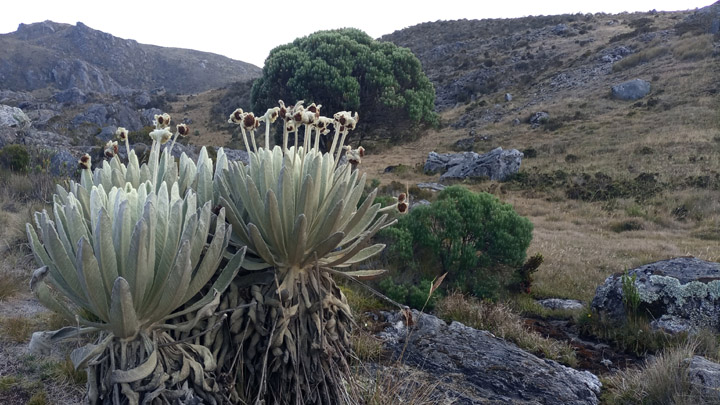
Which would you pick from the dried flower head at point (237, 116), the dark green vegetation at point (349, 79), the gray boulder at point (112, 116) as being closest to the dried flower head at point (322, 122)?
the dried flower head at point (237, 116)

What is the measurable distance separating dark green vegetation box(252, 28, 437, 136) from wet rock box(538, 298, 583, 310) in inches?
473

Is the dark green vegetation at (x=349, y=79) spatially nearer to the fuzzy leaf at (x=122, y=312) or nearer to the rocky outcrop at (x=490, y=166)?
the rocky outcrop at (x=490, y=166)

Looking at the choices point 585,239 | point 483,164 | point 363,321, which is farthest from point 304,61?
point 363,321

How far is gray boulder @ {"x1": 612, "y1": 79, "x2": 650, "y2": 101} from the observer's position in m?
25.7

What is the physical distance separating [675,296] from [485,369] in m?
2.95

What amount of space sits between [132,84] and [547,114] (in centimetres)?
6923

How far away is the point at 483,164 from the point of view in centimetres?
1802

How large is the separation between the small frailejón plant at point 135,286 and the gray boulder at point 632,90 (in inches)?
1166

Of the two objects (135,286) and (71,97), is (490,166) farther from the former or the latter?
(71,97)

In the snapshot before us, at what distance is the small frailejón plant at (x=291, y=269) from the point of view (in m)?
1.77

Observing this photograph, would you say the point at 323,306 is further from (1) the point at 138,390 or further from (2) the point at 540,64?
(2) the point at 540,64

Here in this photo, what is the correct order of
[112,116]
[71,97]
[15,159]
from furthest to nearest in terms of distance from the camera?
[71,97]
[112,116]
[15,159]

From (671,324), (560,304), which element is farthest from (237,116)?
(560,304)

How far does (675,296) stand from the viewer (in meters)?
4.96
